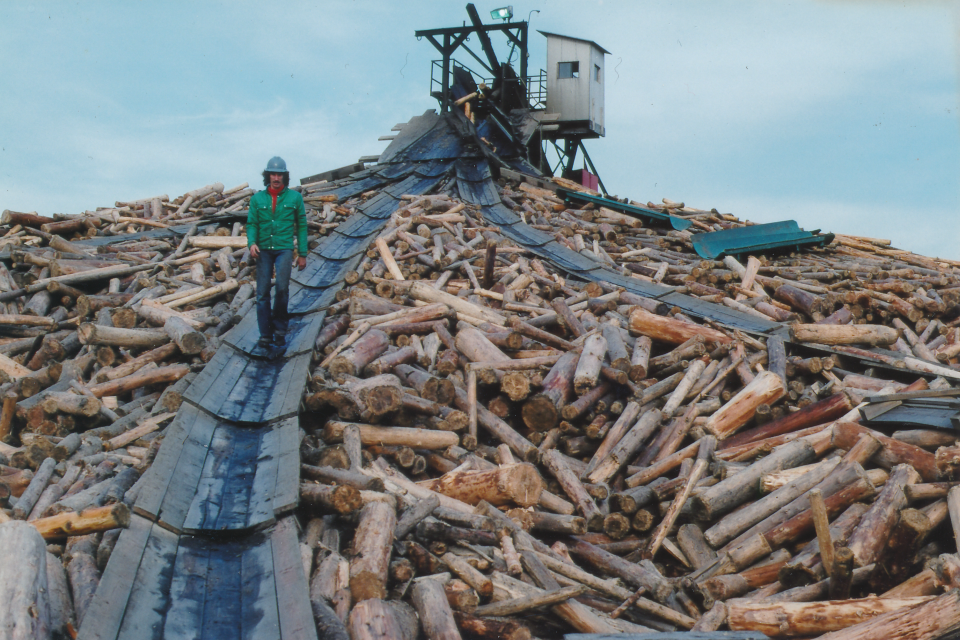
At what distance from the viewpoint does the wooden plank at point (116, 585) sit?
4.91 m

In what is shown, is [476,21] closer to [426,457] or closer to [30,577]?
[426,457]

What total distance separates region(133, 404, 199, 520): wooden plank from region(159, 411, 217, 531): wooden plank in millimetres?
43

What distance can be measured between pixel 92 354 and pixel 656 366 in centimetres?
879

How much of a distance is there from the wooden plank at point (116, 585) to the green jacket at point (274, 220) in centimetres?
544

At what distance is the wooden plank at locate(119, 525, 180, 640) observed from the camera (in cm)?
509

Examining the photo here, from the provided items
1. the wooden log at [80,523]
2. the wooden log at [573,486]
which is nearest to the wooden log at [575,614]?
the wooden log at [573,486]

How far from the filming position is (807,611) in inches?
233

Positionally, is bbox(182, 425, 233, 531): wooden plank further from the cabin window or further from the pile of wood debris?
the cabin window

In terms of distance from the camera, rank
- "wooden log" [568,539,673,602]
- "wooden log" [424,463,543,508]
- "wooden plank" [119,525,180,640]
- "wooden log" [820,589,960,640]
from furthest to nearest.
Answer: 1. "wooden log" [424,463,543,508]
2. "wooden log" [568,539,673,602]
3. "wooden log" [820,589,960,640]
4. "wooden plank" [119,525,180,640]

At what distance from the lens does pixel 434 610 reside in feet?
18.4

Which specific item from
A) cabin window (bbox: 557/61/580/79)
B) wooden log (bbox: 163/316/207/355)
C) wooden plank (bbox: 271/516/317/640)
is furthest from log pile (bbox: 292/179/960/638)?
cabin window (bbox: 557/61/580/79)

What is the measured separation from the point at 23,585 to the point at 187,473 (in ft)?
7.20

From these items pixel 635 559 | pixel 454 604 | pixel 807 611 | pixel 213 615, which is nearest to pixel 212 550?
pixel 213 615

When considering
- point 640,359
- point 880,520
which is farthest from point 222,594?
point 640,359
